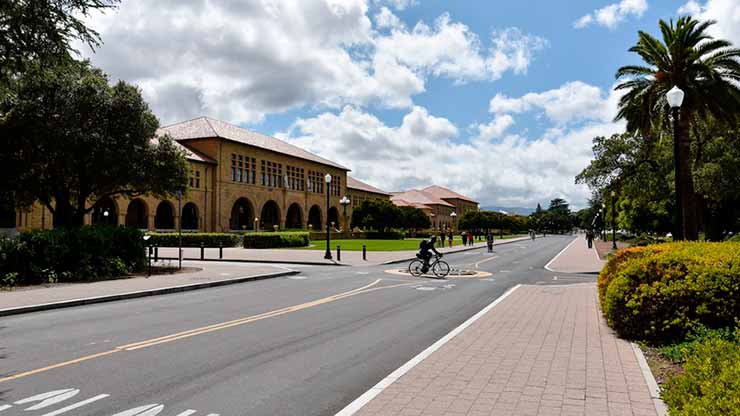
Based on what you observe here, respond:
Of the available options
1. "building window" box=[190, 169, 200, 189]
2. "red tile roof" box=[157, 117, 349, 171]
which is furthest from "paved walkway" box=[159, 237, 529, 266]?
"red tile roof" box=[157, 117, 349, 171]

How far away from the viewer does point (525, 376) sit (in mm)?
6012

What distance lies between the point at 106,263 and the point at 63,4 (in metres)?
8.81

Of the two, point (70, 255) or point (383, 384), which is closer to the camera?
point (383, 384)

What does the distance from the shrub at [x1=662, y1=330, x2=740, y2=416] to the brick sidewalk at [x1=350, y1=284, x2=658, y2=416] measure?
1.44 feet

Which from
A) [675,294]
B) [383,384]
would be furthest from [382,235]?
[383,384]

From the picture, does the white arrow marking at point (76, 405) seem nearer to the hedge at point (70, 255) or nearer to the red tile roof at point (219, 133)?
the hedge at point (70, 255)

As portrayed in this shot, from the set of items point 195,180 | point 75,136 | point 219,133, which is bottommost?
point 75,136

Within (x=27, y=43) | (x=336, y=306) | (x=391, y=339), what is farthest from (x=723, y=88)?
(x=27, y=43)

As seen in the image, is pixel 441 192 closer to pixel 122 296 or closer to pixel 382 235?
pixel 382 235

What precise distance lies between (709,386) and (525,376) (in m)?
2.20

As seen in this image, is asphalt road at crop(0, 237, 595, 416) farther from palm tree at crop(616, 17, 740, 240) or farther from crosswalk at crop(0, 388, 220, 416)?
palm tree at crop(616, 17, 740, 240)

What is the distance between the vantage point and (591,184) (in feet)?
127

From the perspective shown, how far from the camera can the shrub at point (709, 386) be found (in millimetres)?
3619

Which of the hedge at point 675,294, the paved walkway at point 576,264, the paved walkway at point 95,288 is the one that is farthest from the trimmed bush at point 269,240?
the hedge at point 675,294
